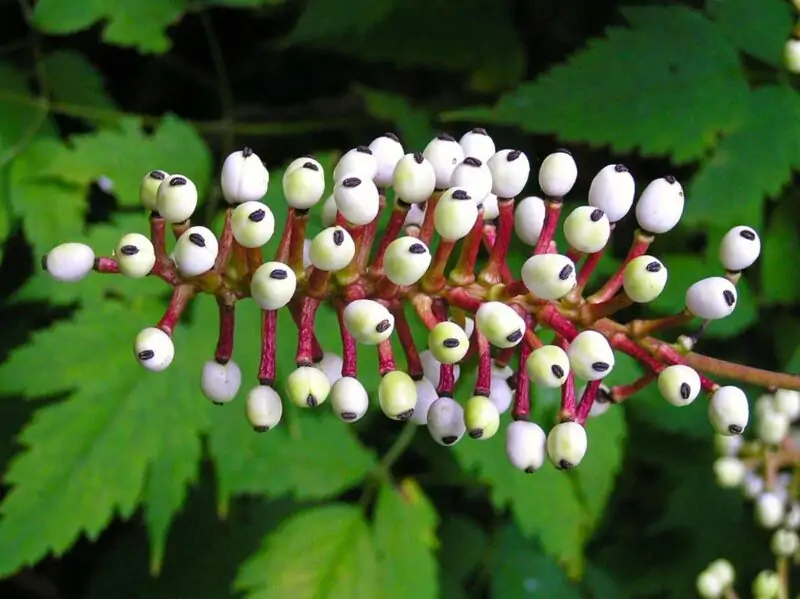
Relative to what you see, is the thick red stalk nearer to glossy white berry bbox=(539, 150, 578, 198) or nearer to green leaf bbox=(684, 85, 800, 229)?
glossy white berry bbox=(539, 150, 578, 198)

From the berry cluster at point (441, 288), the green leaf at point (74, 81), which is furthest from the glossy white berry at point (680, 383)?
the green leaf at point (74, 81)

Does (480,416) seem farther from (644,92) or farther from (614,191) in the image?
(644,92)

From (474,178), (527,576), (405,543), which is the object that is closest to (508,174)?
(474,178)

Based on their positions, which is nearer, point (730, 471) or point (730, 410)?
point (730, 410)

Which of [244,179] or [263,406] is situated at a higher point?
[244,179]

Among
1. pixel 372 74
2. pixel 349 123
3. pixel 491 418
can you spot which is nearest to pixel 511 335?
pixel 491 418

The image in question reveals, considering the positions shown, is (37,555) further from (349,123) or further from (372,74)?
(372,74)

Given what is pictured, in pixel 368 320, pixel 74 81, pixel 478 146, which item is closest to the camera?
pixel 368 320

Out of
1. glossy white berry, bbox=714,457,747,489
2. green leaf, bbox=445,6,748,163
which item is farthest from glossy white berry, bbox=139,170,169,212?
glossy white berry, bbox=714,457,747,489
